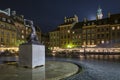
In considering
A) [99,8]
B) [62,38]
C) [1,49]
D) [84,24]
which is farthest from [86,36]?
[1,49]

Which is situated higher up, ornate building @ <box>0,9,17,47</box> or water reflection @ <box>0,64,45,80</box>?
ornate building @ <box>0,9,17,47</box>

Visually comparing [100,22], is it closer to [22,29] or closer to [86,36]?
[86,36]

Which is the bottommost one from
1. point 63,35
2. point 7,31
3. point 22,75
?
point 22,75

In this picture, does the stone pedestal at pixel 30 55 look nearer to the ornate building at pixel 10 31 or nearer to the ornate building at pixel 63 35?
the ornate building at pixel 10 31

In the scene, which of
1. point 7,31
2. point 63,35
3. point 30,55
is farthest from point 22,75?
point 63,35

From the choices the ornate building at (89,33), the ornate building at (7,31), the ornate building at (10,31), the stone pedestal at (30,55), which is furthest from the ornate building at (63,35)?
the stone pedestal at (30,55)

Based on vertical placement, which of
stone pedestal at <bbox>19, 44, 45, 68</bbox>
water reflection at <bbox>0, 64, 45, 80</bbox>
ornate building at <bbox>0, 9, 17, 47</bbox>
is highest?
ornate building at <bbox>0, 9, 17, 47</bbox>

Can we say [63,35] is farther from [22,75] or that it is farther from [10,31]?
[22,75]

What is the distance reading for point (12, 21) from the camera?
79.6 metres

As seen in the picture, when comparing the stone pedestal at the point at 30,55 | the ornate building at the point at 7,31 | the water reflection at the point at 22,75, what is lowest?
the water reflection at the point at 22,75

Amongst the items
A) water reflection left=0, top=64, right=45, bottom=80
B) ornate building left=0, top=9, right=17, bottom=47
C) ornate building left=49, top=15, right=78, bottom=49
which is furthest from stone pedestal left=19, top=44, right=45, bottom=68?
ornate building left=49, top=15, right=78, bottom=49

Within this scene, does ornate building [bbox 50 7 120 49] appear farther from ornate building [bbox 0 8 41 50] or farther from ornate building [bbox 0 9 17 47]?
ornate building [bbox 0 9 17 47]

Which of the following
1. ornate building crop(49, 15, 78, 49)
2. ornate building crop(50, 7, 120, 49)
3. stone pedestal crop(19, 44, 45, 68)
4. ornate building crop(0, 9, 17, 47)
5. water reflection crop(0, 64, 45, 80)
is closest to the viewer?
water reflection crop(0, 64, 45, 80)

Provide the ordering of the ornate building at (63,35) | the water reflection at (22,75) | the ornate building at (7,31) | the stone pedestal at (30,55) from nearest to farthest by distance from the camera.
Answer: the water reflection at (22,75)
the stone pedestal at (30,55)
the ornate building at (7,31)
the ornate building at (63,35)
